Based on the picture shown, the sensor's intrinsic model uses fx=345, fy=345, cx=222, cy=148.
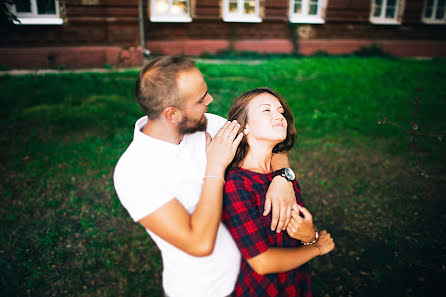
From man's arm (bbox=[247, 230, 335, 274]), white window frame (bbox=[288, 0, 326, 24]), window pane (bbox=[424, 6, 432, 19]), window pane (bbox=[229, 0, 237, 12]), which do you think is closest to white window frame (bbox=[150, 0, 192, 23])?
window pane (bbox=[229, 0, 237, 12])

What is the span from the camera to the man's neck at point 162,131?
5.47ft

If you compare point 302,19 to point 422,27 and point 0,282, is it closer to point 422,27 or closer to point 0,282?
point 422,27

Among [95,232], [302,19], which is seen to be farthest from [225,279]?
[302,19]

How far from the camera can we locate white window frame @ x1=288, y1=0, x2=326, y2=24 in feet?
41.1

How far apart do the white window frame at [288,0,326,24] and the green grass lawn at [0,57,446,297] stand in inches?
238

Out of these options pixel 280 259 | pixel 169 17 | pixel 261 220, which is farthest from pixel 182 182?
pixel 169 17

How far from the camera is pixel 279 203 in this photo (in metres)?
1.70

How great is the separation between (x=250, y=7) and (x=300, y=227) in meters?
12.0

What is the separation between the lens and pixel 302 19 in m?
12.6

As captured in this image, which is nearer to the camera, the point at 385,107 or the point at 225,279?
the point at 225,279

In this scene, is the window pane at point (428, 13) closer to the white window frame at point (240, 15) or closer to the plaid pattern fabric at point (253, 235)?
the white window frame at point (240, 15)

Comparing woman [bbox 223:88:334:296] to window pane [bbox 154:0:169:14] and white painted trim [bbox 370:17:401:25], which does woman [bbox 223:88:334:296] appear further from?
white painted trim [bbox 370:17:401:25]

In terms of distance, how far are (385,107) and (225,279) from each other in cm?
597

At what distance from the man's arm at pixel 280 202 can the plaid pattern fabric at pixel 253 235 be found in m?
0.05
